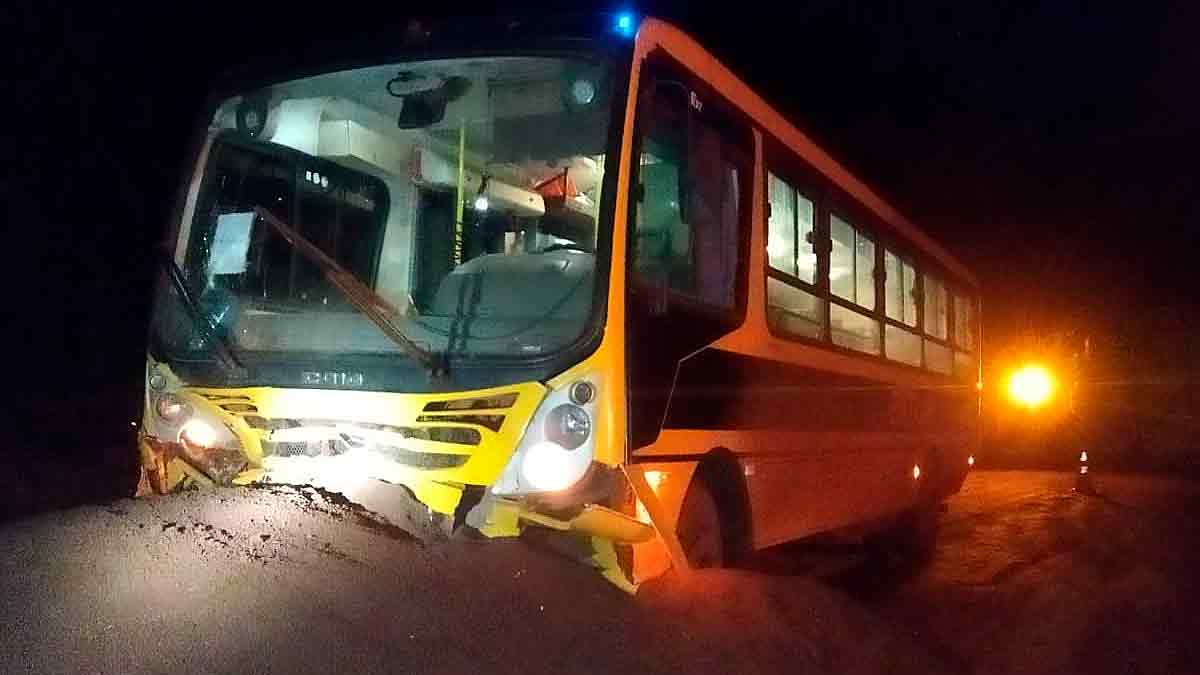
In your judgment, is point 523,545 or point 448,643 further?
point 523,545

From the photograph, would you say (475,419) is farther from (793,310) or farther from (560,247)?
(793,310)

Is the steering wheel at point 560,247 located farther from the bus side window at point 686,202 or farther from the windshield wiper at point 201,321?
the windshield wiper at point 201,321

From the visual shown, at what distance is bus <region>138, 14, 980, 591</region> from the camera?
599cm

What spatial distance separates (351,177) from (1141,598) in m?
6.12

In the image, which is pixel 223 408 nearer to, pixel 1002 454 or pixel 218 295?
pixel 218 295

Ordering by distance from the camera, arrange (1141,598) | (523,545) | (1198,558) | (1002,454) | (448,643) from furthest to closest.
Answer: (1002,454) < (1198,558) < (1141,598) < (523,545) < (448,643)

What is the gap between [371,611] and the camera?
16.9 feet

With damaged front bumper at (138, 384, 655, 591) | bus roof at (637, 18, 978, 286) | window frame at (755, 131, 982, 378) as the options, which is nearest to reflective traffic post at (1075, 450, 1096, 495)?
window frame at (755, 131, 982, 378)

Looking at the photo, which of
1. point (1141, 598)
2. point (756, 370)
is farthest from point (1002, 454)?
point (756, 370)

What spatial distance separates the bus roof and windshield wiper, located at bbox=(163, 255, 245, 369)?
2.49m

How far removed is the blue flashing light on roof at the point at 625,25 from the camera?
6410mm

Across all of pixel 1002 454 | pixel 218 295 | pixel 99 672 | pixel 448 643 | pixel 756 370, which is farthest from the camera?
pixel 1002 454

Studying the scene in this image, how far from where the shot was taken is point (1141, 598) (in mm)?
9359

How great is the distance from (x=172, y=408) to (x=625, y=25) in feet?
9.56
